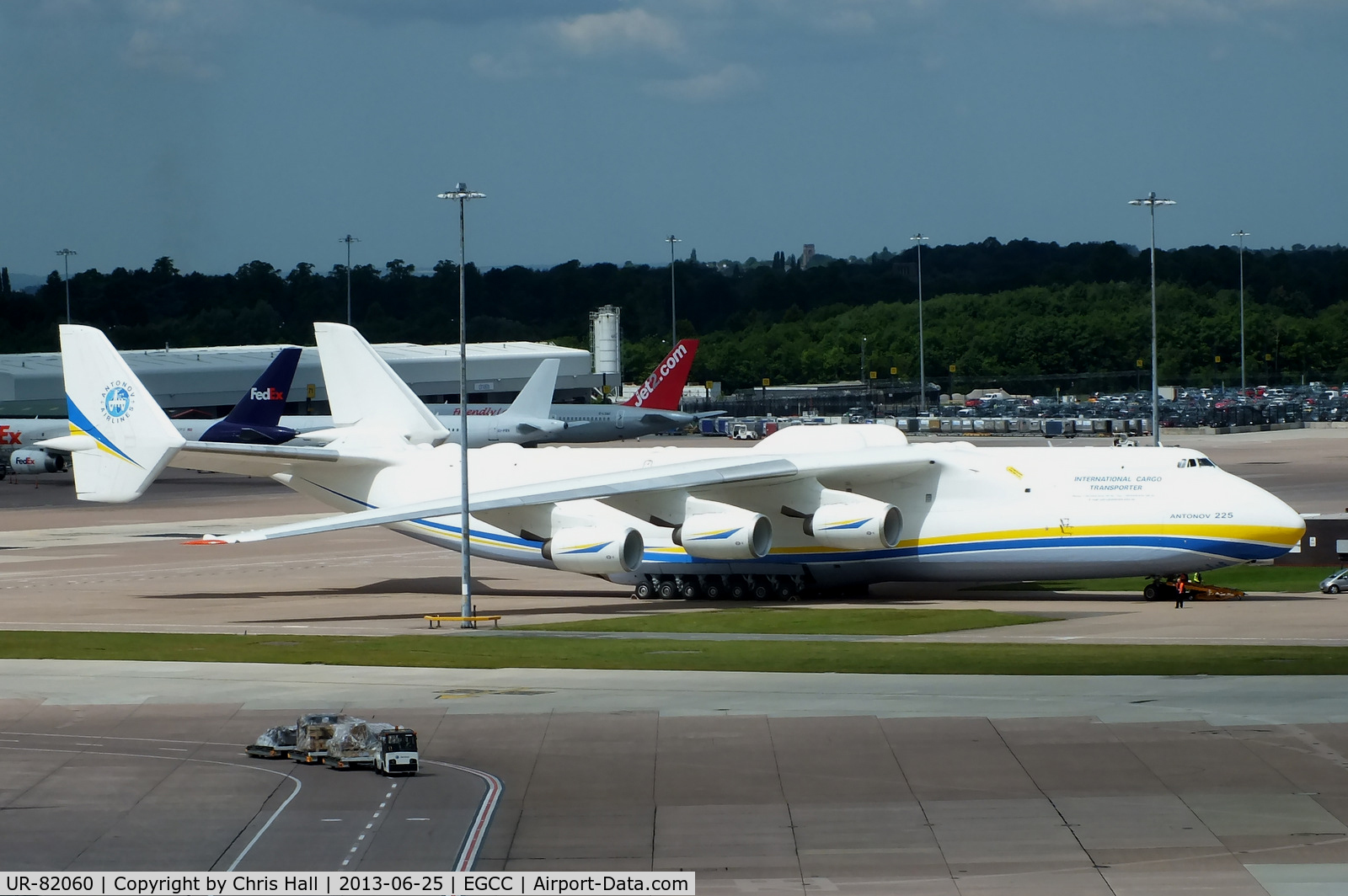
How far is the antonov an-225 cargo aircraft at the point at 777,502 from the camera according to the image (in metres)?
41.8

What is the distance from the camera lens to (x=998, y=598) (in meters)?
45.5

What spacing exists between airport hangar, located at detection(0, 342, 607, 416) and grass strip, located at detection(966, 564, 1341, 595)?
68.1m

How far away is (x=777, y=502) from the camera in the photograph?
4441cm

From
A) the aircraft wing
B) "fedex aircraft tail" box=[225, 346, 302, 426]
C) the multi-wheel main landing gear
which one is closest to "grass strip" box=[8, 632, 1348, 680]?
the aircraft wing

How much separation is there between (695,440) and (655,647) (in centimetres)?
9702

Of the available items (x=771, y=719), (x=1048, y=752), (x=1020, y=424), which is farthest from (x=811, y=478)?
(x=1020, y=424)

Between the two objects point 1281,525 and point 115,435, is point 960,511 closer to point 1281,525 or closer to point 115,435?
point 1281,525

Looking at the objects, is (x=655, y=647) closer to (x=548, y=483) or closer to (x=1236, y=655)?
(x=548, y=483)

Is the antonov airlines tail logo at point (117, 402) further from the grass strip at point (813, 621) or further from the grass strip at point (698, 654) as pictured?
the grass strip at point (813, 621)

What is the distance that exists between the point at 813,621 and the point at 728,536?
396 centimetres

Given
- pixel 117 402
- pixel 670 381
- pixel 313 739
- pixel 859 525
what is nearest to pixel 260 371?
pixel 670 381

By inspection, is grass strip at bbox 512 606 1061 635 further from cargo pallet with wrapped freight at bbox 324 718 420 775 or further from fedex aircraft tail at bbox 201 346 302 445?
fedex aircraft tail at bbox 201 346 302 445

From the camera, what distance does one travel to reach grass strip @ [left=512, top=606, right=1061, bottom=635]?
3869cm

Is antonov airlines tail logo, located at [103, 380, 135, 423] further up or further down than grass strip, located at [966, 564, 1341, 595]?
further up
